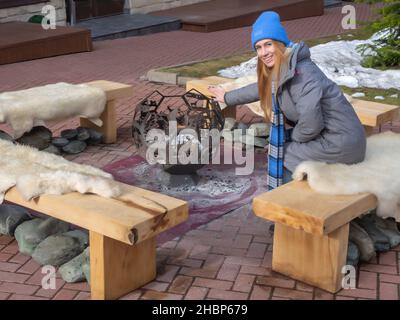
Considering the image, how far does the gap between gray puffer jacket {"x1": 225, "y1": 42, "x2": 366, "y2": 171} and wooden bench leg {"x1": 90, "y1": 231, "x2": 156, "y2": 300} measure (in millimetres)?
1100

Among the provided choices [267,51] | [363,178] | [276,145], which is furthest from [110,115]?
[363,178]

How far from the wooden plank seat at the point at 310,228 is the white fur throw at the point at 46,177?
871 millimetres

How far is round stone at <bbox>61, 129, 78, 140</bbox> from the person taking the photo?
6.36m

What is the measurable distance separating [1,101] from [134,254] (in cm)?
255

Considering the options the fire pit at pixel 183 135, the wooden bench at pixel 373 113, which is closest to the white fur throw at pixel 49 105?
the fire pit at pixel 183 135

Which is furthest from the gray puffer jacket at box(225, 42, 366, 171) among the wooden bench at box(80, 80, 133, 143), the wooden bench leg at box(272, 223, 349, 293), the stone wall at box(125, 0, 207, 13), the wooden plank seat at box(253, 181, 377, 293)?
the stone wall at box(125, 0, 207, 13)

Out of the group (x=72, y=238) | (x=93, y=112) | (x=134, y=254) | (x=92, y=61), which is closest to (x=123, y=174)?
(x=93, y=112)

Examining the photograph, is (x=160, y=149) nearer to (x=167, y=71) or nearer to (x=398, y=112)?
(x=398, y=112)

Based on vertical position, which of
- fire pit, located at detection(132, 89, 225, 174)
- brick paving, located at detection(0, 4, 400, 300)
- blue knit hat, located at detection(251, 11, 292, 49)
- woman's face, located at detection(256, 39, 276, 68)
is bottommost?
brick paving, located at detection(0, 4, 400, 300)

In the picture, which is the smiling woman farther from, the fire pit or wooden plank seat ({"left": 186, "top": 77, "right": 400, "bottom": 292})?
the fire pit

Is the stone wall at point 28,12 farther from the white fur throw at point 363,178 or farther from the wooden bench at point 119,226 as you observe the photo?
the white fur throw at point 363,178

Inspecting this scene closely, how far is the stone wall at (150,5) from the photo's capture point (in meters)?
14.0

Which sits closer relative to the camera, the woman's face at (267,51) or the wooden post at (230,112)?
the woman's face at (267,51)

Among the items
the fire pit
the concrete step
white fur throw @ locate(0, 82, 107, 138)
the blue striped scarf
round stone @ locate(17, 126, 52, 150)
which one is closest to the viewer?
the blue striped scarf
